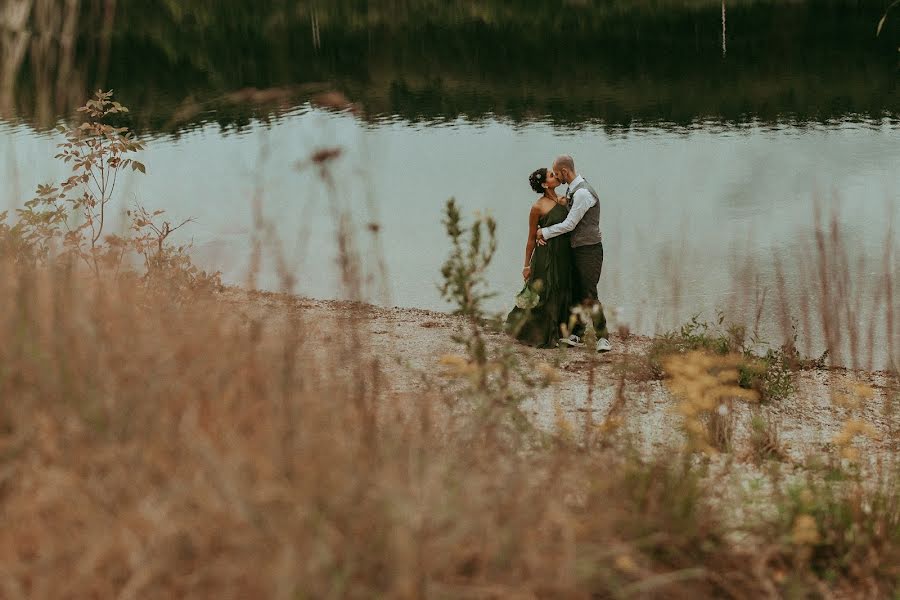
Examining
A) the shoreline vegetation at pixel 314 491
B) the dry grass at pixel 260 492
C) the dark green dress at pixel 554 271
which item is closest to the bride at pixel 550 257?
the dark green dress at pixel 554 271

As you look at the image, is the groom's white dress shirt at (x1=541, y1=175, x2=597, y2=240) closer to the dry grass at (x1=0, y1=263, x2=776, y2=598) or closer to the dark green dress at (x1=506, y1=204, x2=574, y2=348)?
the dark green dress at (x1=506, y1=204, x2=574, y2=348)

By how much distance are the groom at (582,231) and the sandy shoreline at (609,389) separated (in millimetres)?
564

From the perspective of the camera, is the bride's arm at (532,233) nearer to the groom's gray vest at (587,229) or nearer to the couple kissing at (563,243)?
the couple kissing at (563,243)

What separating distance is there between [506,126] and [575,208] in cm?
2060

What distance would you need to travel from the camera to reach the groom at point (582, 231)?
862 centimetres

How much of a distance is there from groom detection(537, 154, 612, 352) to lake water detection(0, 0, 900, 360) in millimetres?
657

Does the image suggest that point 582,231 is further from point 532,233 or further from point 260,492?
point 260,492

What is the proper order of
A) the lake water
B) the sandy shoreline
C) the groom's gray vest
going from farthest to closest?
1. the groom's gray vest
2. the sandy shoreline
3. the lake water

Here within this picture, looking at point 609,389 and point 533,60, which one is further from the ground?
point 533,60

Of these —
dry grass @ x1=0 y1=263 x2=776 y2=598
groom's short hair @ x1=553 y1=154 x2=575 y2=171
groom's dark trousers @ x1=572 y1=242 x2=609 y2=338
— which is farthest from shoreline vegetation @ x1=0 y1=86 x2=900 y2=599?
groom's dark trousers @ x1=572 y1=242 x2=609 y2=338

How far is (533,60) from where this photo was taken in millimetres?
40969

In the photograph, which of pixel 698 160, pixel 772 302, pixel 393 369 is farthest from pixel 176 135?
pixel 393 369

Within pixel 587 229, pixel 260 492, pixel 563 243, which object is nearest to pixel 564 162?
pixel 587 229

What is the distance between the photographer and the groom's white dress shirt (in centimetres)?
862
